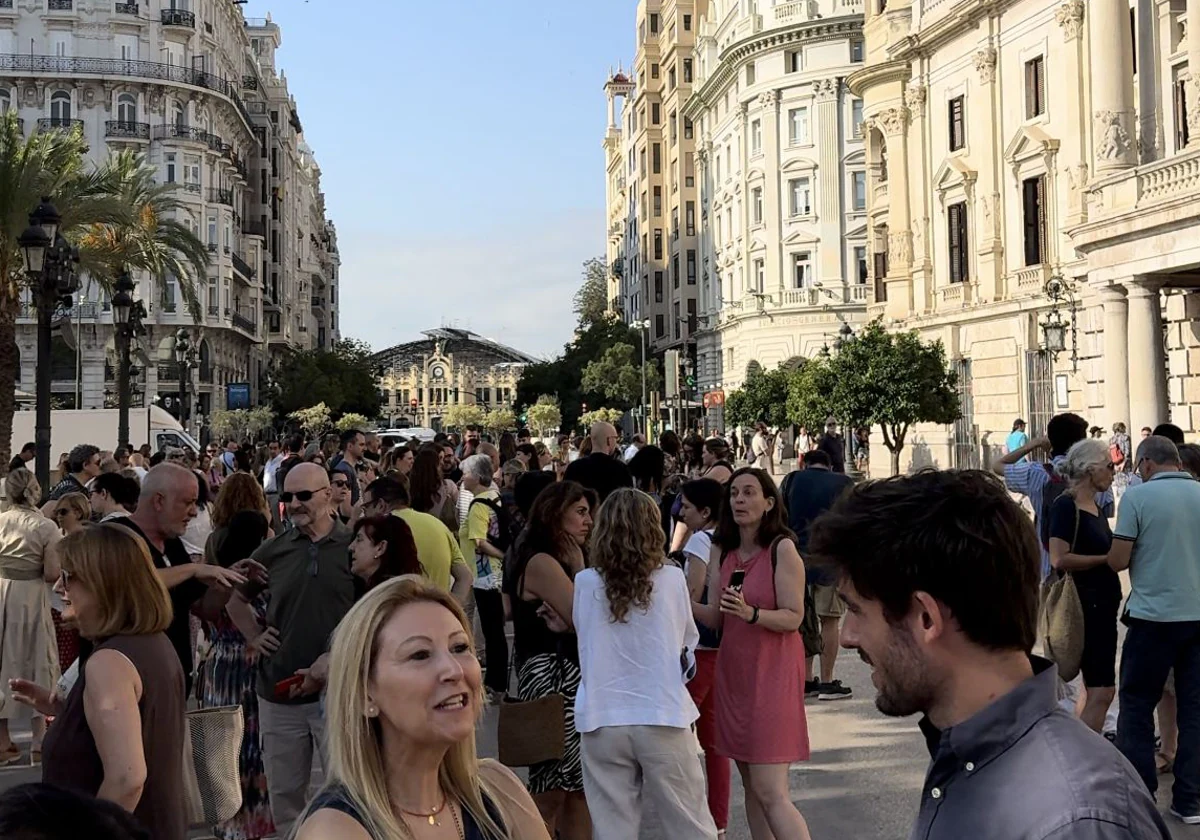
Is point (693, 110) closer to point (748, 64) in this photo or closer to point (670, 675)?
point (748, 64)

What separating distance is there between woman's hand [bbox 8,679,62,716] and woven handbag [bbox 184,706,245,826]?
2.37 feet

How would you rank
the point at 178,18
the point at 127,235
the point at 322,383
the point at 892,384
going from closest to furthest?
1. the point at 127,235
2. the point at 892,384
3. the point at 178,18
4. the point at 322,383

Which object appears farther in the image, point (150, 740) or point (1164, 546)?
point (1164, 546)

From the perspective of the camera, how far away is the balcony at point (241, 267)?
230 ft

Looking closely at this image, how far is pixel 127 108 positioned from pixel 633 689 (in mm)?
64139

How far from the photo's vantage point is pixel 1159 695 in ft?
22.4

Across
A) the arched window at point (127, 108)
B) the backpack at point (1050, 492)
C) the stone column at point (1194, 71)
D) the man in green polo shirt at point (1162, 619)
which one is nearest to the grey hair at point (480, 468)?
the backpack at point (1050, 492)

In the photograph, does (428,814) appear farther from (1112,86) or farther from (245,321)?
(245,321)

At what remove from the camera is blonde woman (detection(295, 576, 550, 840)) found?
2.70 meters

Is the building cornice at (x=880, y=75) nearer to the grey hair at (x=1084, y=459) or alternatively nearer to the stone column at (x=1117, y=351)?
the stone column at (x=1117, y=351)

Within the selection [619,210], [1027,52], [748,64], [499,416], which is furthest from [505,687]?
[619,210]

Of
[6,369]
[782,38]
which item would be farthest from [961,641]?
[782,38]

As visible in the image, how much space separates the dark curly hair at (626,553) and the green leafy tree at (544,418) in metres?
68.4

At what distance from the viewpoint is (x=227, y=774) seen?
17.5ft
